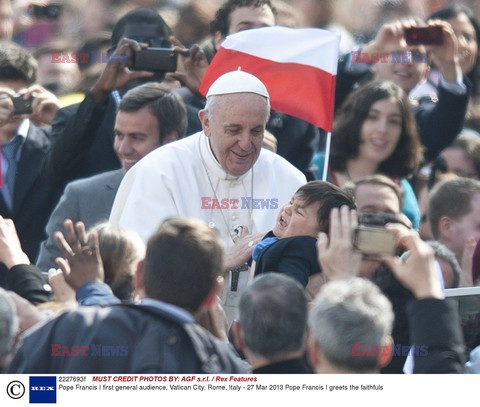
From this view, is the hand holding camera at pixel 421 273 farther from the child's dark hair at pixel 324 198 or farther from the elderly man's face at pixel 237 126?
the elderly man's face at pixel 237 126

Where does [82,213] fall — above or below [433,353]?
above

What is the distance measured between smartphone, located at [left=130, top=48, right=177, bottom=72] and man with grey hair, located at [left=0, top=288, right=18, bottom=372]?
9.90 feet

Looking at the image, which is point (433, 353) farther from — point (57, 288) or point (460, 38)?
point (460, 38)

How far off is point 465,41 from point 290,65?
1904 millimetres

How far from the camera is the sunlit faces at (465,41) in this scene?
8.91 m

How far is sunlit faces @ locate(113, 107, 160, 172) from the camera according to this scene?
7.11m

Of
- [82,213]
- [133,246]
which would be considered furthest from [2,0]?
[133,246]

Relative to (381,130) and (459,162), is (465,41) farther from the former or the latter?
(381,130)

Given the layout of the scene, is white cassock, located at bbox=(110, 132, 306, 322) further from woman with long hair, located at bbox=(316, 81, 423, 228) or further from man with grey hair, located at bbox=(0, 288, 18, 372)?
man with grey hair, located at bbox=(0, 288, 18, 372)

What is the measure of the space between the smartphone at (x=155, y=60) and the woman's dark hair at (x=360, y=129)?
3.23ft

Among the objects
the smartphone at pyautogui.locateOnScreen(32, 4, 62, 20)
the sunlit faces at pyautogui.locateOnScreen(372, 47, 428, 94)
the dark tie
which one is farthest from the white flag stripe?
the smartphone at pyautogui.locateOnScreen(32, 4, 62, 20)

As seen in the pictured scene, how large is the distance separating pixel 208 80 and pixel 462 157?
71.5 inches

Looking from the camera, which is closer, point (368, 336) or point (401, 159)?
point (368, 336)

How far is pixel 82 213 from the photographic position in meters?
7.02
